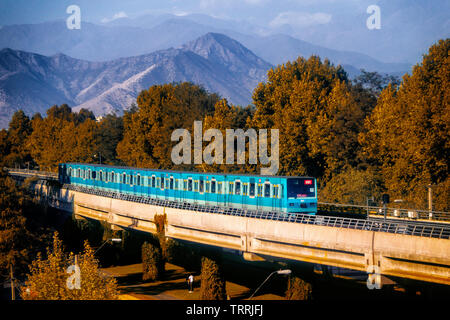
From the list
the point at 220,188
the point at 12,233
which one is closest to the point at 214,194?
the point at 220,188

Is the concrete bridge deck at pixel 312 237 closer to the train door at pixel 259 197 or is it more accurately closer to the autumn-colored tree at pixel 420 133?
the train door at pixel 259 197

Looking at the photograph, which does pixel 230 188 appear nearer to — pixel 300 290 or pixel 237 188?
pixel 237 188

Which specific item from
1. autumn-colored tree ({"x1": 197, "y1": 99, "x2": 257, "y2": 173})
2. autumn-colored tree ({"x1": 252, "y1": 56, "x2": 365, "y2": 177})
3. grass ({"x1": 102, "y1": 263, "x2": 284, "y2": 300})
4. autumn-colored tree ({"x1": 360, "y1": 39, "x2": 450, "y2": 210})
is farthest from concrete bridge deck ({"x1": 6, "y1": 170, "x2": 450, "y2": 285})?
autumn-colored tree ({"x1": 252, "y1": 56, "x2": 365, "y2": 177})

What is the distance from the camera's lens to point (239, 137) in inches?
2901

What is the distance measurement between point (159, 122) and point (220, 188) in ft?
163

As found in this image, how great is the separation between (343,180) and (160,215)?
2363 centimetres

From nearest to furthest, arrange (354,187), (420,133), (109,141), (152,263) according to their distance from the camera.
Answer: (420,133) → (152,263) → (354,187) → (109,141)

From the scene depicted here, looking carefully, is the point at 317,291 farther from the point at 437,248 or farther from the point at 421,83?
the point at 421,83

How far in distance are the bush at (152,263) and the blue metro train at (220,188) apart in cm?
539

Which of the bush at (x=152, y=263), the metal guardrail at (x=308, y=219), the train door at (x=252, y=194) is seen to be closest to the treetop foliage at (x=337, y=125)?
the metal guardrail at (x=308, y=219)

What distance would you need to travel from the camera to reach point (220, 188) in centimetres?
4741

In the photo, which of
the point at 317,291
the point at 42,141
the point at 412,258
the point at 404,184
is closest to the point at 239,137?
the point at 404,184

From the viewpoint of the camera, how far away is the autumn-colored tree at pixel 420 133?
48125 millimetres

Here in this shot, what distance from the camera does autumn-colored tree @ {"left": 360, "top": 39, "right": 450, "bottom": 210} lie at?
48125 mm
